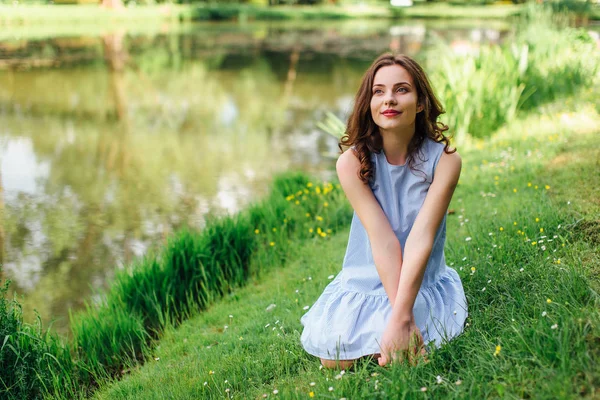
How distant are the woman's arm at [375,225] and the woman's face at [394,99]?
8.1 inches

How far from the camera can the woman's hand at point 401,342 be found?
87.3 inches

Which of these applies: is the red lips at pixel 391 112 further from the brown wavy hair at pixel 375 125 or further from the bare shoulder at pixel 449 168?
the bare shoulder at pixel 449 168

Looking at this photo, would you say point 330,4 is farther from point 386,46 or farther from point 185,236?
point 185,236

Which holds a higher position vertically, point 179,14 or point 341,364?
point 179,14

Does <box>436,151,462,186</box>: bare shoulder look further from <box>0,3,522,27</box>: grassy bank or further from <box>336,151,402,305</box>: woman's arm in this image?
<box>0,3,522,27</box>: grassy bank

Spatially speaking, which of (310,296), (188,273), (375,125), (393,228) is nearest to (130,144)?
(188,273)

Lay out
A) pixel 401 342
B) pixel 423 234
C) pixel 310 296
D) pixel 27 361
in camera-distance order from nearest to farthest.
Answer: pixel 401 342 < pixel 423 234 < pixel 27 361 < pixel 310 296

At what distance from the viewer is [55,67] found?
43.0 feet

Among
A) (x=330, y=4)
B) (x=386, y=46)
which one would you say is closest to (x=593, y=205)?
(x=386, y=46)

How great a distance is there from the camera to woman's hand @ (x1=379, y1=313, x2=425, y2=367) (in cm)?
222

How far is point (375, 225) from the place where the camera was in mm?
2459

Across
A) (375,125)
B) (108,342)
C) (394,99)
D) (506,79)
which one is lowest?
(108,342)

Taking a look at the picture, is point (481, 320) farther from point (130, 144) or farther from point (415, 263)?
point (130, 144)

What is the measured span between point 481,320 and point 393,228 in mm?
490
